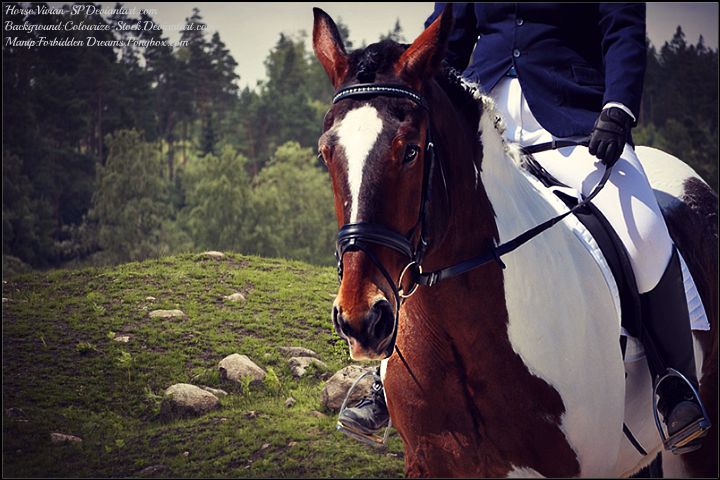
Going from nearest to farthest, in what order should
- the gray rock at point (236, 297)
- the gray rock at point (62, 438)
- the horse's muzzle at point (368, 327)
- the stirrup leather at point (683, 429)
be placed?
the horse's muzzle at point (368, 327)
the stirrup leather at point (683, 429)
the gray rock at point (62, 438)
the gray rock at point (236, 297)

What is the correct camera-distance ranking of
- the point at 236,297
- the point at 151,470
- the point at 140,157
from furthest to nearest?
the point at 140,157
the point at 236,297
the point at 151,470

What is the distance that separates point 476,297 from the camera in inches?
96.3

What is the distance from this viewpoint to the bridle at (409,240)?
6.15 ft

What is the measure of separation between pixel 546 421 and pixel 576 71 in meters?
2.06

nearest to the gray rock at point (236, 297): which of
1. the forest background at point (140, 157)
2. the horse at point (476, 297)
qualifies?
the horse at point (476, 297)

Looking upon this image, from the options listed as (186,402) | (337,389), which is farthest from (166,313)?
(337,389)

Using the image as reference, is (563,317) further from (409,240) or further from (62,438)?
(62,438)

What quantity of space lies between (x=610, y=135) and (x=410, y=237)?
1374 mm

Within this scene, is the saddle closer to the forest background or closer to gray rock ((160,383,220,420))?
gray rock ((160,383,220,420))

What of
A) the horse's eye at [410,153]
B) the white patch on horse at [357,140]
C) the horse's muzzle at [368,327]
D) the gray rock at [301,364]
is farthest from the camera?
the gray rock at [301,364]

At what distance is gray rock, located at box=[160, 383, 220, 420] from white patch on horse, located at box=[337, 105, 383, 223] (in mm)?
6392

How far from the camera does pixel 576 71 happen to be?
3111mm

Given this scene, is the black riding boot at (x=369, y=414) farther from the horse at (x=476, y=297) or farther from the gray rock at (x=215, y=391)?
the gray rock at (x=215, y=391)

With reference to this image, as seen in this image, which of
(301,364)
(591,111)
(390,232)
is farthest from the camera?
(301,364)
